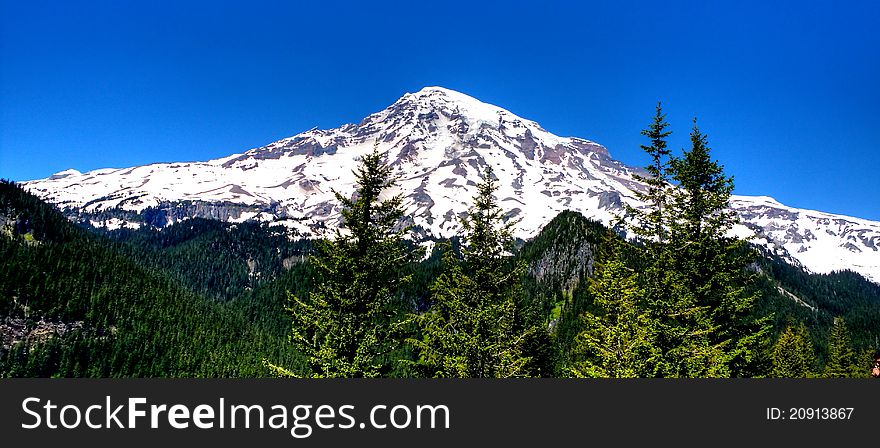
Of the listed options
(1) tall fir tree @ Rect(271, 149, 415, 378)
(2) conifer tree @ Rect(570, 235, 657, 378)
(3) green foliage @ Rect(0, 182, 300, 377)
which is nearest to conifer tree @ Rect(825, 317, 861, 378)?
(2) conifer tree @ Rect(570, 235, 657, 378)

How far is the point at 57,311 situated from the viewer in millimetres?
147750

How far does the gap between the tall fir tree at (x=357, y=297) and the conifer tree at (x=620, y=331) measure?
877 cm

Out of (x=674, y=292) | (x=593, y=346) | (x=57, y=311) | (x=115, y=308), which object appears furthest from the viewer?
(x=115, y=308)

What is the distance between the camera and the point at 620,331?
20.2 meters

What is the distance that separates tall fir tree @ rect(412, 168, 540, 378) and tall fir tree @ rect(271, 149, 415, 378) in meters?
1.84

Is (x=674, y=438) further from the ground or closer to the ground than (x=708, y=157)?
closer to the ground

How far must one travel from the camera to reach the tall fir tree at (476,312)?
2152 cm

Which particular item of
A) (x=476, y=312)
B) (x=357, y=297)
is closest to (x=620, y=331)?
(x=476, y=312)

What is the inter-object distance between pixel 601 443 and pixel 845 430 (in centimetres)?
507

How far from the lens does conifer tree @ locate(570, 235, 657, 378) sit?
19.3 meters

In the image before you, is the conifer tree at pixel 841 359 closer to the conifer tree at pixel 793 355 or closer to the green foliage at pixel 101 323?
the conifer tree at pixel 793 355

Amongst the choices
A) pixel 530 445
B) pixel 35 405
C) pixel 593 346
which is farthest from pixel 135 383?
pixel 593 346

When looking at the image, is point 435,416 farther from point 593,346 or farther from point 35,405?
point 593,346

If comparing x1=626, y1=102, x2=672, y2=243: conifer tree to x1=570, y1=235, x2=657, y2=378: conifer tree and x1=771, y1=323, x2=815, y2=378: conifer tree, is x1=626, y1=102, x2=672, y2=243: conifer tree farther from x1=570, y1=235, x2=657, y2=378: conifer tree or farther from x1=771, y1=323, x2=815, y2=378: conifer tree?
x1=771, y1=323, x2=815, y2=378: conifer tree
